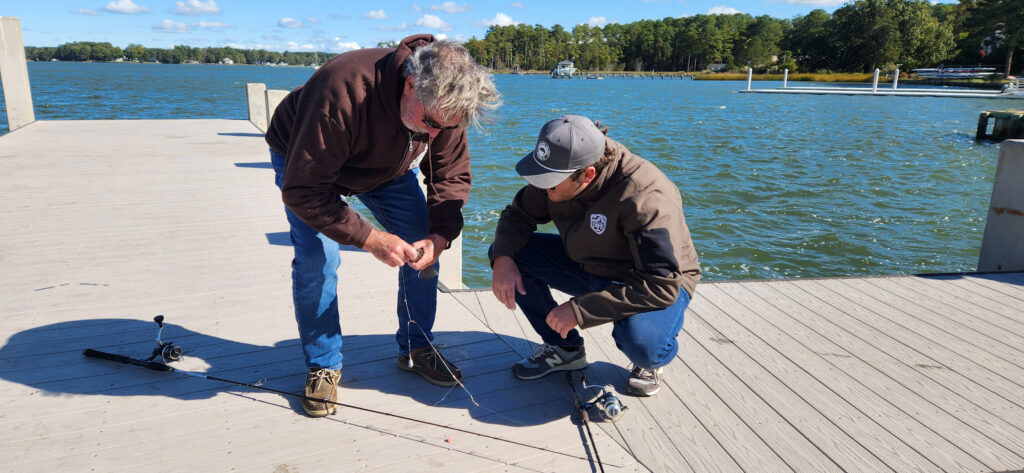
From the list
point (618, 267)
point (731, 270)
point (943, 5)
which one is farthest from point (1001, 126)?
point (943, 5)

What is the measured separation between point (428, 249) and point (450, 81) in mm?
750

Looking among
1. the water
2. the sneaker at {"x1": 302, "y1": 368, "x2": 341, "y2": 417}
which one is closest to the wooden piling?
the water

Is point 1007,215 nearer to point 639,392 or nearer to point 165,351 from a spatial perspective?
point 639,392

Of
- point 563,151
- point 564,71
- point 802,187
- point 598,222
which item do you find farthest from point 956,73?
point 563,151

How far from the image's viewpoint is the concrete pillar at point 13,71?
Answer: 39.0ft

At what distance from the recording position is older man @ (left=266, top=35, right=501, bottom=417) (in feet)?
7.07

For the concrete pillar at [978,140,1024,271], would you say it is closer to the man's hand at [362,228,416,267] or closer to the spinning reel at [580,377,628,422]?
the spinning reel at [580,377,628,422]

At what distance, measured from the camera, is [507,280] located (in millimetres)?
2713

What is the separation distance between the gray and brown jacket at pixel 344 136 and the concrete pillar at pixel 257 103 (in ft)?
39.0

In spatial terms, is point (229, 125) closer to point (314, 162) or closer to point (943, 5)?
point (314, 162)

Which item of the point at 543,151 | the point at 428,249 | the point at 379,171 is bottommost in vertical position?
the point at 428,249

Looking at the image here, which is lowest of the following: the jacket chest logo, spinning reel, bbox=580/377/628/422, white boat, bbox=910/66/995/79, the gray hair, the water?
the water

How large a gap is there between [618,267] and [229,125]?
13.2 metres

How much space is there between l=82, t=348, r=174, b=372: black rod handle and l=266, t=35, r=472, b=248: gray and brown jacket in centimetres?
111
